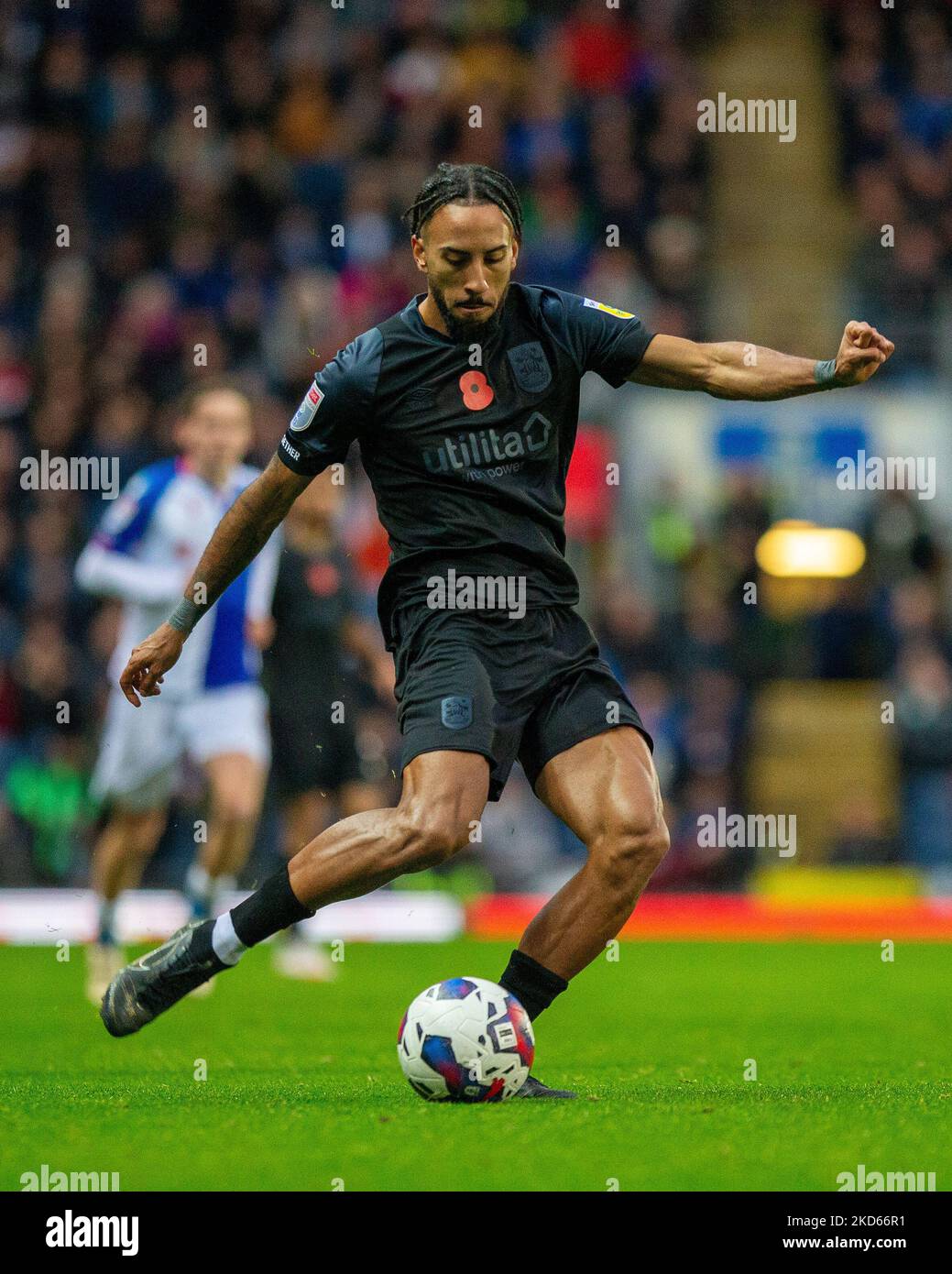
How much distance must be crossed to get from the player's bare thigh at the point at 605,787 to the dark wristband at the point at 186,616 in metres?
1.15

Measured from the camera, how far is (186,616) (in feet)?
20.6

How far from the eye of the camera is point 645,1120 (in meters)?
5.43

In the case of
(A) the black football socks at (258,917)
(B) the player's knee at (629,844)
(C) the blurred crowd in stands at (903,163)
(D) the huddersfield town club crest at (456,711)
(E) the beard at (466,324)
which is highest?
(C) the blurred crowd in stands at (903,163)

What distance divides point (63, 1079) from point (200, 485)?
167 inches

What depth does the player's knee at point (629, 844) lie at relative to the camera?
232 inches

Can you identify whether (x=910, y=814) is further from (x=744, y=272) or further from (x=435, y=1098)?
(x=435, y=1098)

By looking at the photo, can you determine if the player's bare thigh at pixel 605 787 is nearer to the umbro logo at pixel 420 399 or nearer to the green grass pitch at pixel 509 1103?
the green grass pitch at pixel 509 1103

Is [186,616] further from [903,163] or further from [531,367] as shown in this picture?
[903,163]

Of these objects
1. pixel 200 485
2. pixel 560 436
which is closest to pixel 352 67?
pixel 200 485

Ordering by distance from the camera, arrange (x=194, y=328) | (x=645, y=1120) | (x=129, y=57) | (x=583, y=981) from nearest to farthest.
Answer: (x=645, y=1120) → (x=583, y=981) → (x=194, y=328) → (x=129, y=57)

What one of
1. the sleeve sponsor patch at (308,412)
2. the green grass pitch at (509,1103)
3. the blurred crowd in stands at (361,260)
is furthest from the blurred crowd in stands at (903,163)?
the sleeve sponsor patch at (308,412)

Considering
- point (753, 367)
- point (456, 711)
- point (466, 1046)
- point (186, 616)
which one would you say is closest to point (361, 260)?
point (186, 616)

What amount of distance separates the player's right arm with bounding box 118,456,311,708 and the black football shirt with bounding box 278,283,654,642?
84mm

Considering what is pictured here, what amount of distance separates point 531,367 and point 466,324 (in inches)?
9.4
